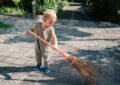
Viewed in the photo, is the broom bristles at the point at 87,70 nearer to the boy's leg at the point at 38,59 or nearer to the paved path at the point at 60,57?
the paved path at the point at 60,57

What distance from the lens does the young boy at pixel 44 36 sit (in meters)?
5.70

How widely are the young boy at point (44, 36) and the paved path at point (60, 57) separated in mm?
236

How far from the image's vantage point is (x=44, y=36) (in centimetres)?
588

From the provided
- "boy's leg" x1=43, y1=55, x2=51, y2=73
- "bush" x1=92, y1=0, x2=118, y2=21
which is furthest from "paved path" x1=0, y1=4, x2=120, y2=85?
"bush" x1=92, y1=0, x2=118, y2=21

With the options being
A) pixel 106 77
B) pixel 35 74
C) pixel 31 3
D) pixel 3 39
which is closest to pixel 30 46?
pixel 3 39

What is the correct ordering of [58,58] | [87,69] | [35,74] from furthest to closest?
[58,58] < [35,74] < [87,69]

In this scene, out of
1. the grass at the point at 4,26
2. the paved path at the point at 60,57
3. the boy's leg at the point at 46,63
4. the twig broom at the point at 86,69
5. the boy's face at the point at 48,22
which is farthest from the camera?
the grass at the point at 4,26

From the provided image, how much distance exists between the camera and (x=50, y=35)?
19.3 ft

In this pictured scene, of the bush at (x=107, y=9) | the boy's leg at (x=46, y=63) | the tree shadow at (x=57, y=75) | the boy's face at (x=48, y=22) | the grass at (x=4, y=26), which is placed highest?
the boy's face at (x=48, y=22)

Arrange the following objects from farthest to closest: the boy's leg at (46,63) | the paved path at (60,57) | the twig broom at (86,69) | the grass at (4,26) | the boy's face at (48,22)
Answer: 1. the grass at (4,26)
2. the boy's leg at (46,63)
3. the paved path at (60,57)
4. the boy's face at (48,22)
5. the twig broom at (86,69)

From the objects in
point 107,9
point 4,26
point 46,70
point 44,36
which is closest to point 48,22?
point 44,36

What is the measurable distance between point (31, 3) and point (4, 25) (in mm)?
5124

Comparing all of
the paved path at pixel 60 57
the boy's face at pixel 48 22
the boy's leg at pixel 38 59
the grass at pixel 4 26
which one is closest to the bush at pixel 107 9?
the paved path at pixel 60 57

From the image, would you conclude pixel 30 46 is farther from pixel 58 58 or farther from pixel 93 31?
pixel 93 31
